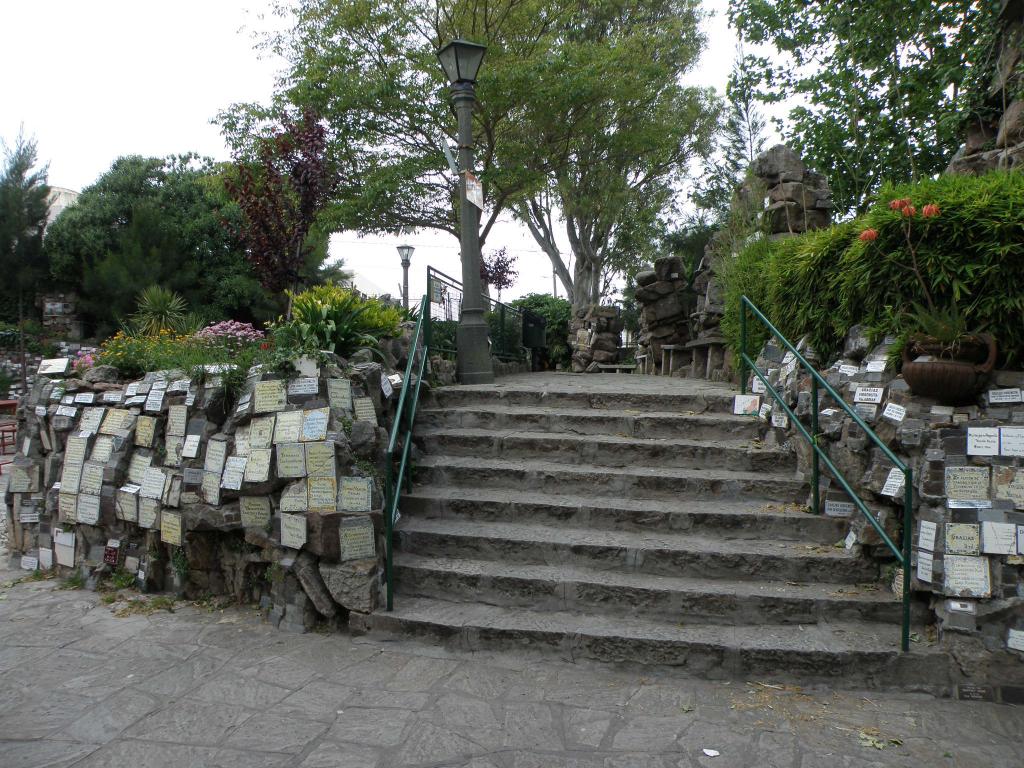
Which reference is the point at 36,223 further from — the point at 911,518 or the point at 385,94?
the point at 911,518

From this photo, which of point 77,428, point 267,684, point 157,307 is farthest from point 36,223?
point 267,684

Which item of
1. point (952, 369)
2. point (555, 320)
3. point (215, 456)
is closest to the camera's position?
point (952, 369)

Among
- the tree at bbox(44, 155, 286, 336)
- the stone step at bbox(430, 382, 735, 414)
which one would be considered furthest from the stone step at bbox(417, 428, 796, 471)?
the tree at bbox(44, 155, 286, 336)

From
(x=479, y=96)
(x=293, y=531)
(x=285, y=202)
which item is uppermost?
(x=479, y=96)

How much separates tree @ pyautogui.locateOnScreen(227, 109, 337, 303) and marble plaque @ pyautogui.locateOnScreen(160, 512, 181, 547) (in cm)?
482

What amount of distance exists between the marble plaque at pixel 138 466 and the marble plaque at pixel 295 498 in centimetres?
137

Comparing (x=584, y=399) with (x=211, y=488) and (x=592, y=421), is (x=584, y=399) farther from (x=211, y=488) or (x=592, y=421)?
(x=211, y=488)

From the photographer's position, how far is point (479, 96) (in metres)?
12.4

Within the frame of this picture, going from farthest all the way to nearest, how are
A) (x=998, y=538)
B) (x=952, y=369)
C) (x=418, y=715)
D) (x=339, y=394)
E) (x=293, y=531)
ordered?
1. (x=339, y=394)
2. (x=293, y=531)
3. (x=952, y=369)
4. (x=998, y=538)
5. (x=418, y=715)

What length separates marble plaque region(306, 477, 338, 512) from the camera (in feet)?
13.5

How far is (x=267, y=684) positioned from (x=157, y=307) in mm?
6968

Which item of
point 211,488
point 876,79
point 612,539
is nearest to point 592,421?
point 612,539

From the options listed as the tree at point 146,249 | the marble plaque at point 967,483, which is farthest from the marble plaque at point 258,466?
the tree at point 146,249

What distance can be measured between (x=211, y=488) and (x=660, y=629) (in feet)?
9.98
